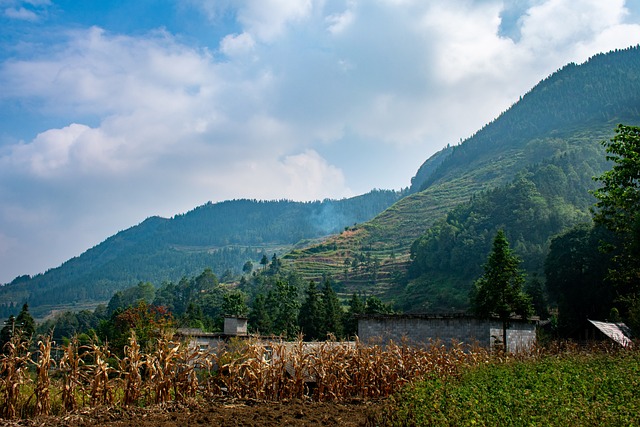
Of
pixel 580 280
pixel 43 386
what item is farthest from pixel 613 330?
pixel 43 386

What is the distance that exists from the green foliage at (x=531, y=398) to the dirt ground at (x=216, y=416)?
1543mm

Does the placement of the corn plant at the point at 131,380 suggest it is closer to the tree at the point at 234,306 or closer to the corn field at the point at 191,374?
the corn field at the point at 191,374

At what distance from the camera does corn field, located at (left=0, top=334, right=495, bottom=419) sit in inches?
370

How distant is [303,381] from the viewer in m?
12.7

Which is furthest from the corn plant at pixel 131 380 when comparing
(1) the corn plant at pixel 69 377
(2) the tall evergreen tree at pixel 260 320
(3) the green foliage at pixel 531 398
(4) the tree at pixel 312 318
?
(2) the tall evergreen tree at pixel 260 320

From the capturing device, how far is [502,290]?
3011cm

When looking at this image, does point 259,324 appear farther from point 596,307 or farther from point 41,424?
point 41,424

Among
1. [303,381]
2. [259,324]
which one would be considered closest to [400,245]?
[259,324]

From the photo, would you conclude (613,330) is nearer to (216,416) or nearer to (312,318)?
(216,416)

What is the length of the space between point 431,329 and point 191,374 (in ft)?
51.4

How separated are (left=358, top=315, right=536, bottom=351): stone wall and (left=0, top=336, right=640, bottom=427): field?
10.1 metres

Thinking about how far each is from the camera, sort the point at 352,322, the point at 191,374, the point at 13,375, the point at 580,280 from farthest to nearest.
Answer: the point at 352,322 < the point at 580,280 < the point at 191,374 < the point at 13,375

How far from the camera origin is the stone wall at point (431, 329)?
24531 millimetres

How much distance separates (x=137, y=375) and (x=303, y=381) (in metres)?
4.11
